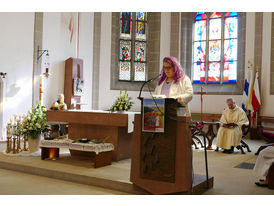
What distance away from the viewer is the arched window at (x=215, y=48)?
12.4 metres

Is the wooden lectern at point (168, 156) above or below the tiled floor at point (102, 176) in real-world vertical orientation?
above

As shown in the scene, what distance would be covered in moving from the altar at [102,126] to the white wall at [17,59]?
10.6 ft

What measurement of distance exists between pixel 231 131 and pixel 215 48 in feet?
17.6

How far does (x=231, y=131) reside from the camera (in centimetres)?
817

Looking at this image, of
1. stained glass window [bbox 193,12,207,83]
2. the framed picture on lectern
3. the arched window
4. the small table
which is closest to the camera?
the framed picture on lectern

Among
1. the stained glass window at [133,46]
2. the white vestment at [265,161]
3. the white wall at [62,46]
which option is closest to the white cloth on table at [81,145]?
the white vestment at [265,161]

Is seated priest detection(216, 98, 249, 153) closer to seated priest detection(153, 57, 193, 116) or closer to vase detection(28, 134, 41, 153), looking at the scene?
seated priest detection(153, 57, 193, 116)

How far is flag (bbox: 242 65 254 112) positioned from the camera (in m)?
11.1

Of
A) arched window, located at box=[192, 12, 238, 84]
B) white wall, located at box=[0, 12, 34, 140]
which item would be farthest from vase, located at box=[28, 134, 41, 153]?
arched window, located at box=[192, 12, 238, 84]

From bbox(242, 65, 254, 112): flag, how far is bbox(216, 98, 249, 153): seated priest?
8.70 feet

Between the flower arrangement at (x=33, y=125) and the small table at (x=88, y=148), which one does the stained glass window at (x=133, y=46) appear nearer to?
the flower arrangement at (x=33, y=125)

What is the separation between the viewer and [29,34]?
1045 cm

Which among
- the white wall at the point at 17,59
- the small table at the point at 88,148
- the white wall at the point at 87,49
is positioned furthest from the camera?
the white wall at the point at 87,49

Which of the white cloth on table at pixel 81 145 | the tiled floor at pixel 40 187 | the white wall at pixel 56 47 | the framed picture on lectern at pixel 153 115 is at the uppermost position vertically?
the white wall at pixel 56 47
